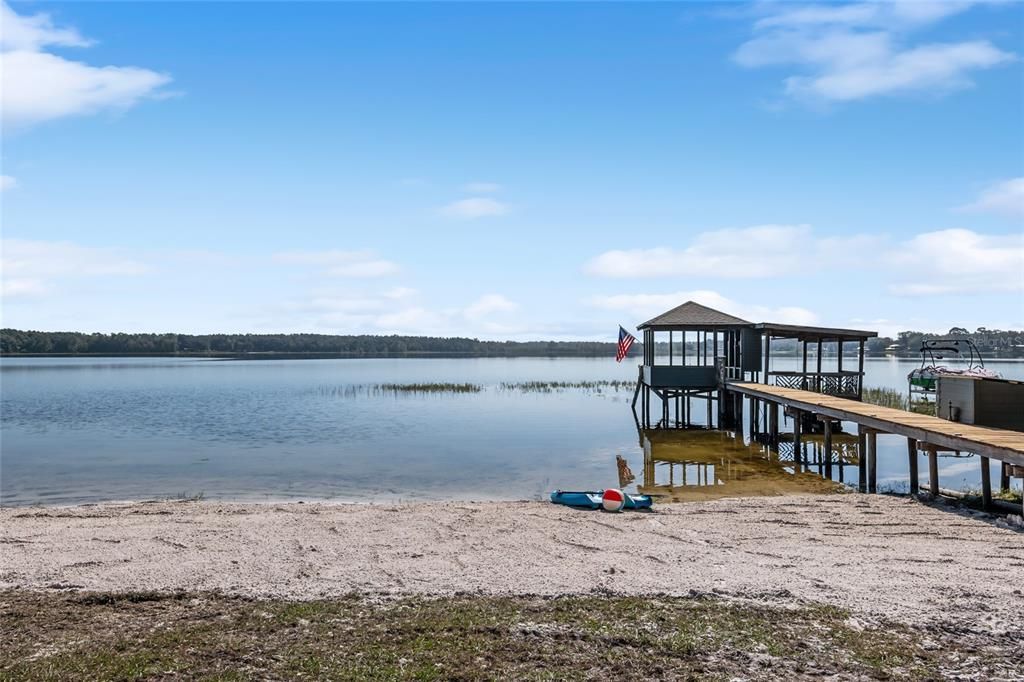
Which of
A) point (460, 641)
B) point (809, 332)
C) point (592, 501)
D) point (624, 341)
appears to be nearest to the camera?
point (460, 641)

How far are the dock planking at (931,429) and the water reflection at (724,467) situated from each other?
6.07ft

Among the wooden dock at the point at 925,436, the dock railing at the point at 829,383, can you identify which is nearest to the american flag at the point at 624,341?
the dock railing at the point at 829,383

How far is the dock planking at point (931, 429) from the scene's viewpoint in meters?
12.0

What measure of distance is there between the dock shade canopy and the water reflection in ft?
13.7

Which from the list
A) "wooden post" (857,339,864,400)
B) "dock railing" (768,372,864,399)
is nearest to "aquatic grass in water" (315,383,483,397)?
"dock railing" (768,372,864,399)

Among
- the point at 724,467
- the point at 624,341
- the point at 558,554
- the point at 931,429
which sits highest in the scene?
the point at 624,341

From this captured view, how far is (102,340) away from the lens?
159625 mm

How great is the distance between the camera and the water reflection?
17.3 m

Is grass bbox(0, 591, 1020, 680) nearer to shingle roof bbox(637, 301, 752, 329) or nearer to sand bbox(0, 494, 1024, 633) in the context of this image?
sand bbox(0, 494, 1024, 633)

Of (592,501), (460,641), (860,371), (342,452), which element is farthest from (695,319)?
(460,641)

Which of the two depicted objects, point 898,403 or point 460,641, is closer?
point 460,641

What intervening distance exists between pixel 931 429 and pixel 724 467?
7.66 meters

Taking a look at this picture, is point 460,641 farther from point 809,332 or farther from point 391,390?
point 391,390

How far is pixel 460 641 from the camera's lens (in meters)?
6.68
